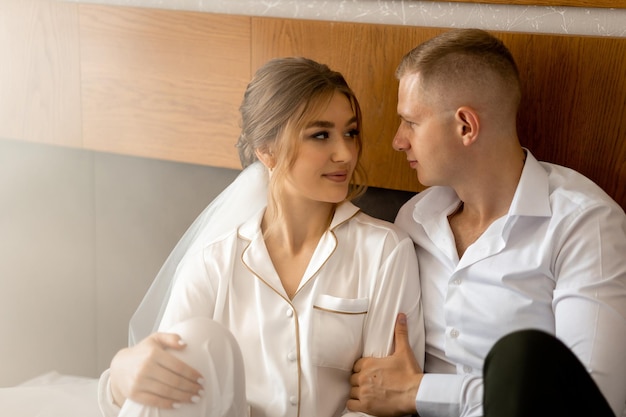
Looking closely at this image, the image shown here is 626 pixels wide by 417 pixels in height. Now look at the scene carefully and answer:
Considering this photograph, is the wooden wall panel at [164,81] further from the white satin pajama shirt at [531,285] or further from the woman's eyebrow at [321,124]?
the white satin pajama shirt at [531,285]

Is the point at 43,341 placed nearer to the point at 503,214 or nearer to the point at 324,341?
the point at 324,341

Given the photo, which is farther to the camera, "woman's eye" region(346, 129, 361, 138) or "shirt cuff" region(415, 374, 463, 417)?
"woman's eye" region(346, 129, 361, 138)

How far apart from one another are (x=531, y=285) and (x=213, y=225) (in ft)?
2.36

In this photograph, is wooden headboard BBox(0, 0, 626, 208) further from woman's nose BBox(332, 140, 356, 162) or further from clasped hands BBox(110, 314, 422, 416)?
clasped hands BBox(110, 314, 422, 416)

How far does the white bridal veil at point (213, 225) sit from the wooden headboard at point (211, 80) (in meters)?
0.26

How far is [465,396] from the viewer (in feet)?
5.04

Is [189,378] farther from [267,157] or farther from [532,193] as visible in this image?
[532,193]

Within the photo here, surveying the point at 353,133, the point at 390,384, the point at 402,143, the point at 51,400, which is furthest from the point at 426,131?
the point at 51,400

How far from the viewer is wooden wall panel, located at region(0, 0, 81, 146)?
2248 mm

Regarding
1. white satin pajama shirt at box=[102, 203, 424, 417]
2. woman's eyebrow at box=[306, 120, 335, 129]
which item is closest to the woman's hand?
white satin pajama shirt at box=[102, 203, 424, 417]

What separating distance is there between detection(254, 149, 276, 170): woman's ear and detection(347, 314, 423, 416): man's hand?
0.45m

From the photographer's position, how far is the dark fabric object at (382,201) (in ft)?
6.45

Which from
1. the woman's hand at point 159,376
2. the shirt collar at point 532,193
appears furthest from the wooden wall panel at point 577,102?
the woman's hand at point 159,376

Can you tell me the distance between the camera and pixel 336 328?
1.62 metres
